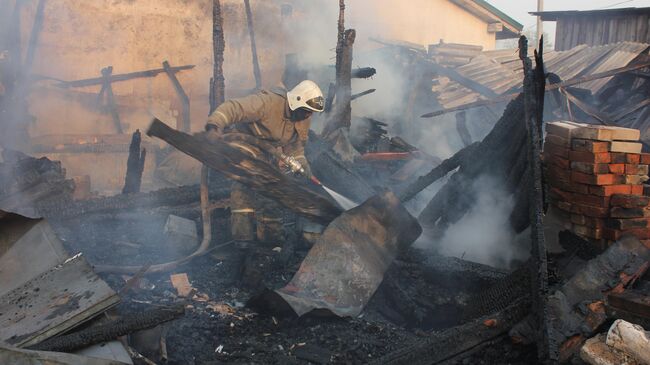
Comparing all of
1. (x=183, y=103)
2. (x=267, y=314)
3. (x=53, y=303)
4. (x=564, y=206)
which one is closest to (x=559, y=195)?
(x=564, y=206)

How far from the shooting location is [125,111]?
13.5 metres

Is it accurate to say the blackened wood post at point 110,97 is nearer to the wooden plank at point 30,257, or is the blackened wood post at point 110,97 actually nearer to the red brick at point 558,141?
the wooden plank at point 30,257

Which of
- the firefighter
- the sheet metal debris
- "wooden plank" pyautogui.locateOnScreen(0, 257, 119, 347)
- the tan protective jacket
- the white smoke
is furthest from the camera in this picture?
the firefighter

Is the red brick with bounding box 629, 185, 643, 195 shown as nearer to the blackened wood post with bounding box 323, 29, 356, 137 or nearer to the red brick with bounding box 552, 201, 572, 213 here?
the red brick with bounding box 552, 201, 572, 213

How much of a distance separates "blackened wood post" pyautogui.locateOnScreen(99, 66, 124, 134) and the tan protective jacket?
24.5ft

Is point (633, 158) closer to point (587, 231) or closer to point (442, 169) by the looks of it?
point (587, 231)

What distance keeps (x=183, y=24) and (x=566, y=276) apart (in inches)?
489

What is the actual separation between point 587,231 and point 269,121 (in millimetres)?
3722

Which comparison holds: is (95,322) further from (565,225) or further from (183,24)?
(183,24)

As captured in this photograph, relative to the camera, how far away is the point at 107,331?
3.18 meters

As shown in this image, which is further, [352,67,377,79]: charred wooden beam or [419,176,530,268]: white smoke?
[352,67,377,79]: charred wooden beam

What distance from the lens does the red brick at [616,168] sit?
4305 millimetres

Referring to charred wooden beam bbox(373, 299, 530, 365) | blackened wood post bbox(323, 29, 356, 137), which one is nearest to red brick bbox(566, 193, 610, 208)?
charred wooden beam bbox(373, 299, 530, 365)

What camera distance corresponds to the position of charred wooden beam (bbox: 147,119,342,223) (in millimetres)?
5098
